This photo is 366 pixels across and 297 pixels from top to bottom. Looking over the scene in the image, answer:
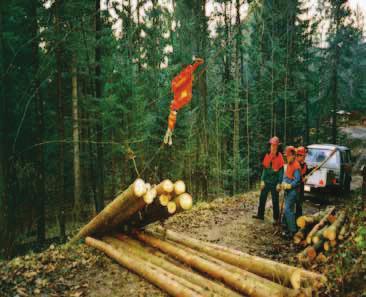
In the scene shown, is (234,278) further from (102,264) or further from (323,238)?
(102,264)

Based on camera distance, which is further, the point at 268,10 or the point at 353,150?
the point at 353,150

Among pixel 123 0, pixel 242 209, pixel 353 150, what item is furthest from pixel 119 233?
pixel 353 150

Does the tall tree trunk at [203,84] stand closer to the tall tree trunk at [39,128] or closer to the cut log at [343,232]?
the tall tree trunk at [39,128]

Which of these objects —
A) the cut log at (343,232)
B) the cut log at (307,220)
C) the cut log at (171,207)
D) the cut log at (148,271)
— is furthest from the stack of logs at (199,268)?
the cut log at (307,220)

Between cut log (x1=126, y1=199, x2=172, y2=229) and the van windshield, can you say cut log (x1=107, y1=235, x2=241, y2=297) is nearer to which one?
cut log (x1=126, y1=199, x2=172, y2=229)

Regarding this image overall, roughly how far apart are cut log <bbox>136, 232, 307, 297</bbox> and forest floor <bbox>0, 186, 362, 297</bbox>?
0.77 metres

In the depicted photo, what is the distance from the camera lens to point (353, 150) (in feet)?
107

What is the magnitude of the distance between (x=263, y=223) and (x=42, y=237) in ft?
40.9

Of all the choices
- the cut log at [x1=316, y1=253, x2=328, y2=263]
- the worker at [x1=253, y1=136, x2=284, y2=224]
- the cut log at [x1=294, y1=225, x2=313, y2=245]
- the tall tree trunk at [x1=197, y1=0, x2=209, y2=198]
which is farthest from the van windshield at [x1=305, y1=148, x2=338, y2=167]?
the cut log at [x1=316, y1=253, x2=328, y2=263]

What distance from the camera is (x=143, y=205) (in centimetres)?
648

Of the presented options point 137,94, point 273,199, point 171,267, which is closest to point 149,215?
point 171,267

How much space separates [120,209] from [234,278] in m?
2.76

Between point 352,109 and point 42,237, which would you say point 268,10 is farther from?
point 352,109

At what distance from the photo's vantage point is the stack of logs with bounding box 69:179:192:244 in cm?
619
